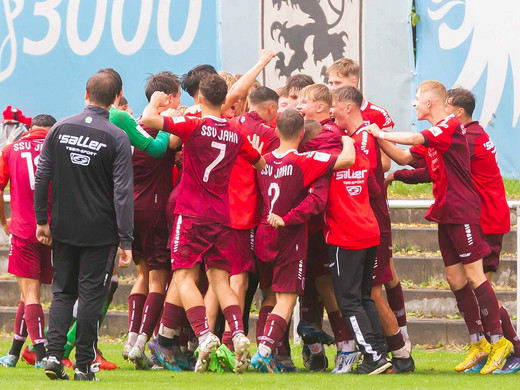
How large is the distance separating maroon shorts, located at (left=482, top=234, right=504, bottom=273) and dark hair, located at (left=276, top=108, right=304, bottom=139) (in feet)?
6.09

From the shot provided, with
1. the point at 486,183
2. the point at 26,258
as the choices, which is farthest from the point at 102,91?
the point at 486,183

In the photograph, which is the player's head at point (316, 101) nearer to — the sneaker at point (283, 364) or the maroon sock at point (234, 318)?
the maroon sock at point (234, 318)

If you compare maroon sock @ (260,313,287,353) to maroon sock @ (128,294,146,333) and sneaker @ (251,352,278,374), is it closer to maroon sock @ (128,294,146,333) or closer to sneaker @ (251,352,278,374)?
sneaker @ (251,352,278,374)

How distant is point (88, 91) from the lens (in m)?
7.17

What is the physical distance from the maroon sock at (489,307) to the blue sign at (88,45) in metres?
5.80

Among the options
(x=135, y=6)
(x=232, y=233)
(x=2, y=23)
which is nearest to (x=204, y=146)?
(x=232, y=233)

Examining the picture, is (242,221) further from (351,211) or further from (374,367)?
(374,367)

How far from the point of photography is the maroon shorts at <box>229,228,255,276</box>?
309 inches

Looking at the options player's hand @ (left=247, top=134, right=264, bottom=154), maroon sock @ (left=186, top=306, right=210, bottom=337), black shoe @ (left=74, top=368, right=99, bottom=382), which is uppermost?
player's hand @ (left=247, top=134, right=264, bottom=154)

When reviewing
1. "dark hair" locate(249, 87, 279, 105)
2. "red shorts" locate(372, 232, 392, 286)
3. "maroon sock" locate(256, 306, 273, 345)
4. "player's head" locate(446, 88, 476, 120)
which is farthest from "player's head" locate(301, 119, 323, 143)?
"maroon sock" locate(256, 306, 273, 345)

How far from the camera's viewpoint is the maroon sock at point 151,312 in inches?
315

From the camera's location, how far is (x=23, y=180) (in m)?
8.25

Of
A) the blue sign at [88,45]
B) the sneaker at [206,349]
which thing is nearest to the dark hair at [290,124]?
the sneaker at [206,349]

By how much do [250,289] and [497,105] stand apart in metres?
4.85
